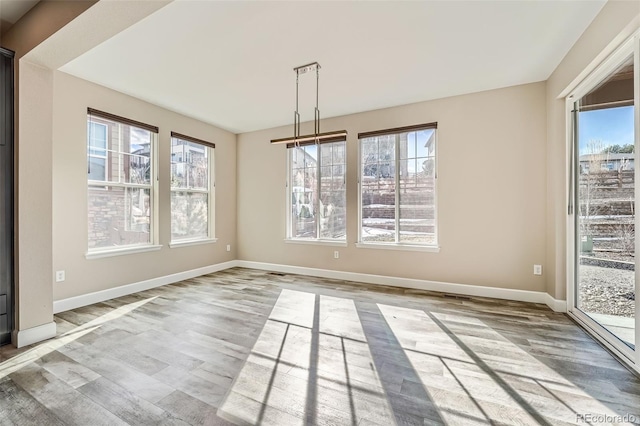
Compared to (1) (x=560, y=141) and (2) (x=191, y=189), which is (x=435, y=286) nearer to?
(1) (x=560, y=141)

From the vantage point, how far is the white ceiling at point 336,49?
2.24 m

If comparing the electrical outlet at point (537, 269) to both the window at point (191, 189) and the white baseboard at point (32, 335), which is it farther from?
the white baseboard at point (32, 335)

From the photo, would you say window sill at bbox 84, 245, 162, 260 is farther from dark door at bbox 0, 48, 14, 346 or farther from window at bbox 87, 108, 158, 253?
dark door at bbox 0, 48, 14, 346

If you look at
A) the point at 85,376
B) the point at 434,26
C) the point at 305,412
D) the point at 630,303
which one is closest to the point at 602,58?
the point at 434,26

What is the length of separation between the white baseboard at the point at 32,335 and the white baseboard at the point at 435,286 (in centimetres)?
324

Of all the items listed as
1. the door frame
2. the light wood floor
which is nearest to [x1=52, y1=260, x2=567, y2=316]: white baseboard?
the light wood floor

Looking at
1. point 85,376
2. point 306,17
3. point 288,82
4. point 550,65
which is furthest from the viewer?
point 288,82

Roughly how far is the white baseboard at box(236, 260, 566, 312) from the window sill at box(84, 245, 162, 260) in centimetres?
203

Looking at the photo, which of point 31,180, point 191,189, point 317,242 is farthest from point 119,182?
point 317,242

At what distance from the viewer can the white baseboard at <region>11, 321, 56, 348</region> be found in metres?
2.40

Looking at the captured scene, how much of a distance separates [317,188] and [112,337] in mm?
3502

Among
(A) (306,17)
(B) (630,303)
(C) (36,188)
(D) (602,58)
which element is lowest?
(B) (630,303)

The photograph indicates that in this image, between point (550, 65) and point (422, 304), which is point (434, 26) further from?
point (422, 304)

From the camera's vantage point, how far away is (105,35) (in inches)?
84.1
